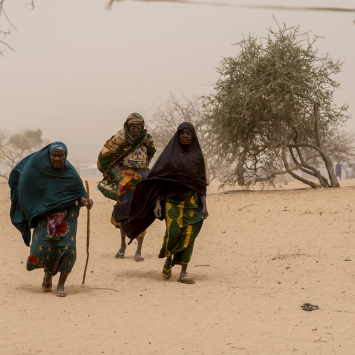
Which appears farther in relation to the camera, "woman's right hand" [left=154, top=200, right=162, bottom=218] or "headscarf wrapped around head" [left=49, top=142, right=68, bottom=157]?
"woman's right hand" [left=154, top=200, right=162, bottom=218]

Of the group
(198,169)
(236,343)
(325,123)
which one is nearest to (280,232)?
(198,169)

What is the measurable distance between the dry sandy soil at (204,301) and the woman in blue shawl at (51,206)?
15.4 inches

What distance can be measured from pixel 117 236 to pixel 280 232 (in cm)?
356

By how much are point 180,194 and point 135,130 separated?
1.87 metres

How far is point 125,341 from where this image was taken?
4.43 metres

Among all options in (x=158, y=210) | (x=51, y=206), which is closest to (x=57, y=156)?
(x=51, y=206)

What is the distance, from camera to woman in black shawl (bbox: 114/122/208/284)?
6605mm

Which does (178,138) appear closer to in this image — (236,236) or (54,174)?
(54,174)

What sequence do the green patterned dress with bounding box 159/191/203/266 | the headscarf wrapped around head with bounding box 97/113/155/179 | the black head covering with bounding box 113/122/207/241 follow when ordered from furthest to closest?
the headscarf wrapped around head with bounding box 97/113/155/179 < the black head covering with bounding box 113/122/207/241 < the green patterned dress with bounding box 159/191/203/266

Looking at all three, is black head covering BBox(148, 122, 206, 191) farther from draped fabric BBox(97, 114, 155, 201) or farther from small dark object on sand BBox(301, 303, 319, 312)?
small dark object on sand BBox(301, 303, 319, 312)

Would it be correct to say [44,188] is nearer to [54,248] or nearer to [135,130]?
[54,248]

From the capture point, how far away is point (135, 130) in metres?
8.15

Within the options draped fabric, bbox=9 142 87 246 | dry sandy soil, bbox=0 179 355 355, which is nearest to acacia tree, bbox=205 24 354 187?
dry sandy soil, bbox=0 179 355 355

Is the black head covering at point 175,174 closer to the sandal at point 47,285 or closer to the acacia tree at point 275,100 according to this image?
the sandal at point 47,285
